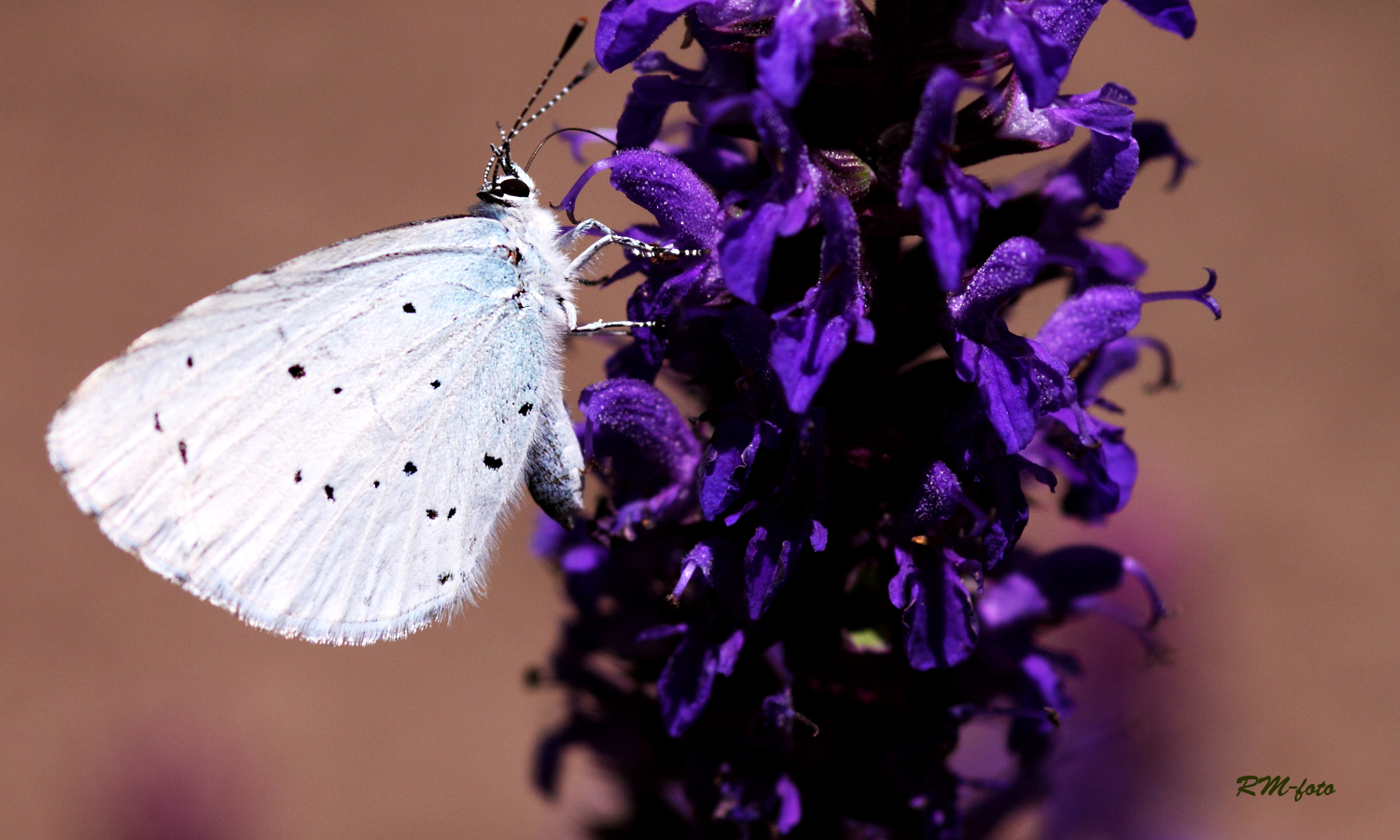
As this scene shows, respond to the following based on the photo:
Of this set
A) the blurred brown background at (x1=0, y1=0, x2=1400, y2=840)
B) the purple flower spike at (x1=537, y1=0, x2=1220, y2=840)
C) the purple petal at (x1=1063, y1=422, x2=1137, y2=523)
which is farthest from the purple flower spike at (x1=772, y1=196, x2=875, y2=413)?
the blurred brown background at (x1=0, y1=0, x2=1400, y2=840)

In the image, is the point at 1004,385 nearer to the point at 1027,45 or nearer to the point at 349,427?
the point at 1027,45

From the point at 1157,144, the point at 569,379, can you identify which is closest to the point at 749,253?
the point at 1157,144

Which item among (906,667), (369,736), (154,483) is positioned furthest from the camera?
(369,736)

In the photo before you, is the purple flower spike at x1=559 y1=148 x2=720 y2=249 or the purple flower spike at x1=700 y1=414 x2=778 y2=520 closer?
the purple flower spike at x1=700 y1=414 x2=778 y2=520

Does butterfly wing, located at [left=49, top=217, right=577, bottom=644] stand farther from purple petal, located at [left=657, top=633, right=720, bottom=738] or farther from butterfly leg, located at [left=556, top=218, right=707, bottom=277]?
purple petal, located at [left=657, top=633, right=720, bottom=738]

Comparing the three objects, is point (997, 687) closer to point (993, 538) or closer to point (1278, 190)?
point (993, 538)

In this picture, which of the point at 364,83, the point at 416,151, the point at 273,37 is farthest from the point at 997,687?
the point at 273,37
